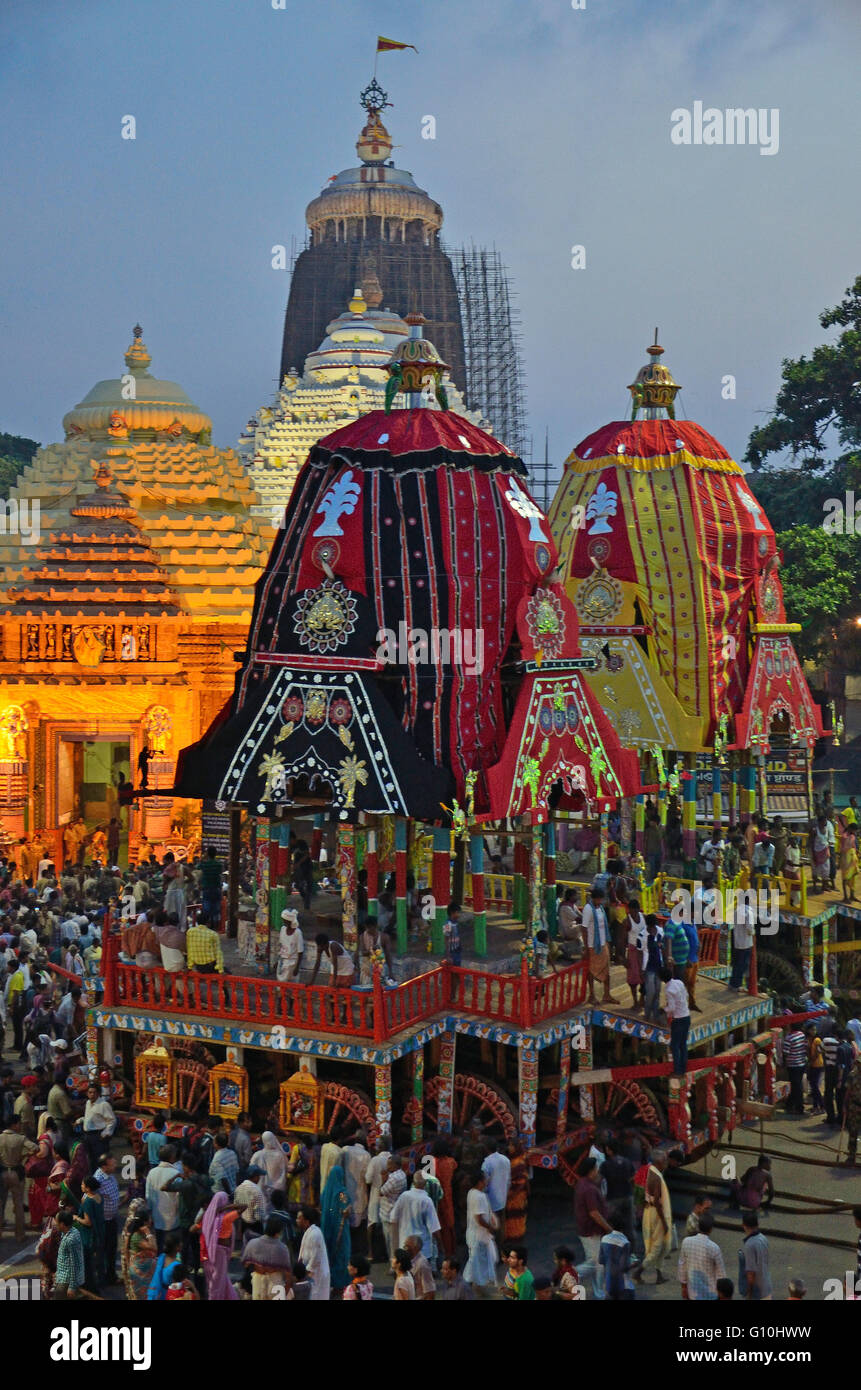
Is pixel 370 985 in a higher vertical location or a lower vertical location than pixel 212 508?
lower

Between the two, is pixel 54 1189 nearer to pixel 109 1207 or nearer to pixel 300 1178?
pixel 109 1207

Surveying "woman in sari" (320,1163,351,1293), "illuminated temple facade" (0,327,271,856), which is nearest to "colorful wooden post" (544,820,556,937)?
"woman in sari" (320,1163,351,1293)

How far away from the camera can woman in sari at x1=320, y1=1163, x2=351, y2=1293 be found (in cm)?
1419

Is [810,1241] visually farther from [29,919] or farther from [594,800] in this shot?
[29,919]

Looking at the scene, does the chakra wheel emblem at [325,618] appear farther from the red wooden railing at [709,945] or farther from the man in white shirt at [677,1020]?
the red wooden railing at [709,945]

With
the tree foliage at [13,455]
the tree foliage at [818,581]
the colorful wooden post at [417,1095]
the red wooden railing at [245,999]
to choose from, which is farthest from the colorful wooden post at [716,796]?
the tree foliage at [13,455]

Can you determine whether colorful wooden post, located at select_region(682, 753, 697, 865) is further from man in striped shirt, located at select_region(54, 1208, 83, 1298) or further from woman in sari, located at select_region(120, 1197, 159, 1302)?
man in striped shirt, located at select_region(54, 1208, 83, 1298)

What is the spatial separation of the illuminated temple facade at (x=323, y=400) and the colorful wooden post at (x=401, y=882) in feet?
83.8

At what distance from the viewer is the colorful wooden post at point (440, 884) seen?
60.4 ft

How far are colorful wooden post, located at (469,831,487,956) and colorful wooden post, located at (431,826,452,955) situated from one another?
0.88 ft

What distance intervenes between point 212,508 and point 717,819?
690 inches
